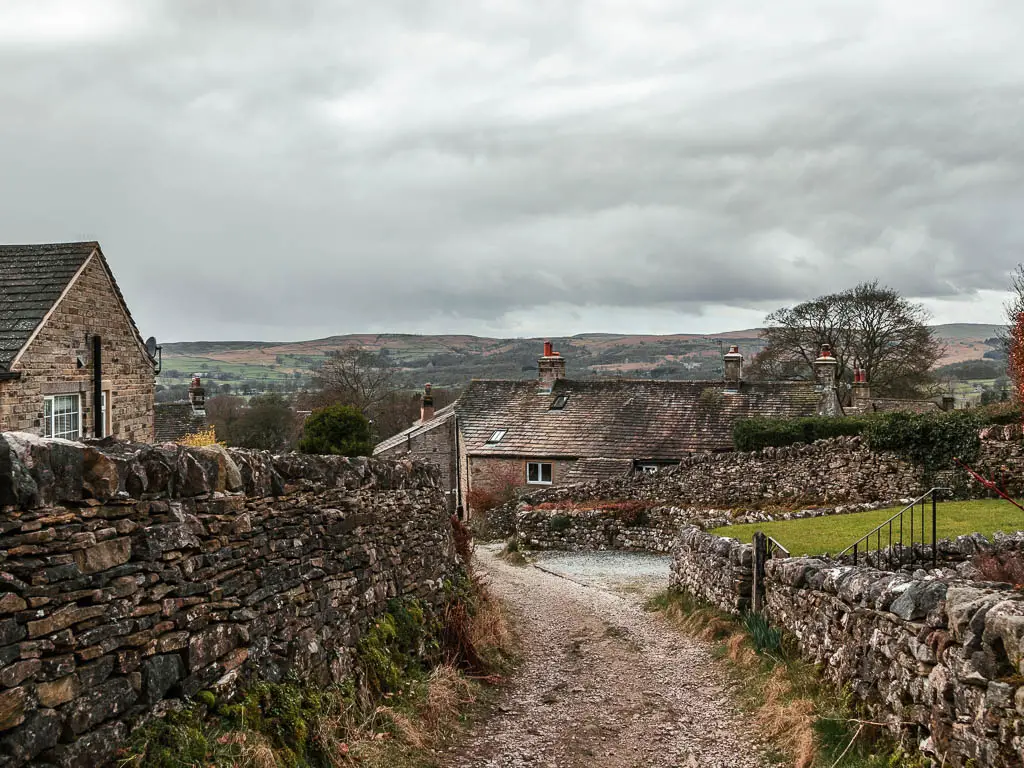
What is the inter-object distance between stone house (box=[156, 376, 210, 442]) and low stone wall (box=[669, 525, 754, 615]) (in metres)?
26.2

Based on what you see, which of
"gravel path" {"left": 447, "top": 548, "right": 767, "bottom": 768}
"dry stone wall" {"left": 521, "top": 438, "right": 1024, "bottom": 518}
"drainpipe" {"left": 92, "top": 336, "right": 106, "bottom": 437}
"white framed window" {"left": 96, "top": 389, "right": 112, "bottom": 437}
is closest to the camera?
A: "gravel path" {"left": 447, "top": 548, "right": 767, "bottom": 768}

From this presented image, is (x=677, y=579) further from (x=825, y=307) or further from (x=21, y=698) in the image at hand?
(x=825, y=307)

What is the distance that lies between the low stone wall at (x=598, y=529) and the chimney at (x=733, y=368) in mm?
12066

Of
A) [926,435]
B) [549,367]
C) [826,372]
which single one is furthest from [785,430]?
[549,367]

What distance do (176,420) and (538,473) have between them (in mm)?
17479

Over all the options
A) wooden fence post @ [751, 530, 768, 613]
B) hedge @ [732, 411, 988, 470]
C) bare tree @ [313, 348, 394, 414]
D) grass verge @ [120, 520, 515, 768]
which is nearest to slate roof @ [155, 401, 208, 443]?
bare tree @ [313, 348, 394, 414]

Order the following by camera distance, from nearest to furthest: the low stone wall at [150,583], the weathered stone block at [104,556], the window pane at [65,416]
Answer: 1. the low stone wall at [150,583]
2. the weathered stone block at [104,556]
3. the window pane at [65,416]

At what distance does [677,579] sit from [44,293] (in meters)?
14.7

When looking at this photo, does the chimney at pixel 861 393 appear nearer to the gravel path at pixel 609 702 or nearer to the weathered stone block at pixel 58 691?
the gravel path at pixel 609 702

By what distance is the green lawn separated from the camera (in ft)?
45.4

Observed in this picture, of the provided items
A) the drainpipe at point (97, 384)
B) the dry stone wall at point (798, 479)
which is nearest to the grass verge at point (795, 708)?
the dry stone wall at point (798, 479)

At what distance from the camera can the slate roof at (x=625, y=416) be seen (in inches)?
1346

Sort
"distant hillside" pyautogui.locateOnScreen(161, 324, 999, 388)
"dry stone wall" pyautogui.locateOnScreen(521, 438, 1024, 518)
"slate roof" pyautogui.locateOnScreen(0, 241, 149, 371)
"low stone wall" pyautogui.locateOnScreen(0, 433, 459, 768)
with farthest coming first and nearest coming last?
"distant hillside" pyautogui.locateOnScreen(161, 324, 999, 388)
"dry stone wall" pyautogui.locateOnScreen(521, 438, 1024, 518)
"slate roof" pyautogui.locateOnScreen(0, 241, 149, 371)
"low stone wall" pyautogui.locateOnScreen(0, 433, 459, 768)

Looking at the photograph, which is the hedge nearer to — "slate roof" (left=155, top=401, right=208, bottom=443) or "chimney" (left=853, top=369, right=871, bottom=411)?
"chimney" (left=853, top=369, right=871, bottom=411)
